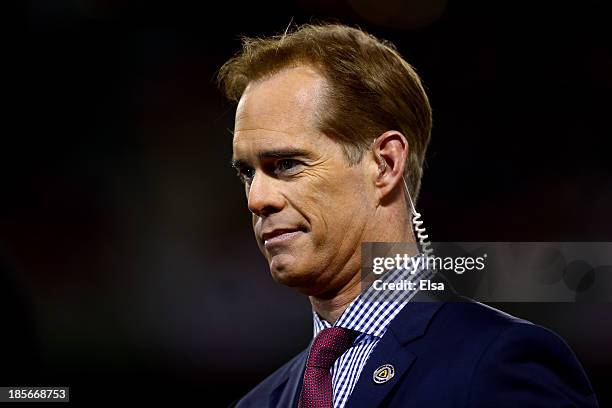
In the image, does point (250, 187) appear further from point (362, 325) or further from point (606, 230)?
point (606, 230)

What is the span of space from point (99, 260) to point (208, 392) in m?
0.75

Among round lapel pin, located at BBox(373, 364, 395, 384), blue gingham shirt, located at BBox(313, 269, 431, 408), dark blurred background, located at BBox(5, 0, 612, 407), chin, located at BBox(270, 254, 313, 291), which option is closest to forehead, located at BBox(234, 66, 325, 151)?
chin, located at BBox(270, 254, 313, 291)

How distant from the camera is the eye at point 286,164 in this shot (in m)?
1.56

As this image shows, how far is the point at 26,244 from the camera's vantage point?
3639 millimetres

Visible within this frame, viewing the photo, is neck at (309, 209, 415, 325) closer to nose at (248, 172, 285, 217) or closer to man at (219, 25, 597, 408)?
man at (219, 25, 597, 408)

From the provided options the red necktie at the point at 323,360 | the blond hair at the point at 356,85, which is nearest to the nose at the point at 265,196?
the blond hair at the point at 356,85

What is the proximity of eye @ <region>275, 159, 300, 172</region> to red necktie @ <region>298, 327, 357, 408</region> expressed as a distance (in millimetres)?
321

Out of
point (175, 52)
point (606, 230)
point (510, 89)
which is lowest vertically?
point (606, 230)

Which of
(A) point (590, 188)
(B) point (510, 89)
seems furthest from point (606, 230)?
(B) point (510, 89)

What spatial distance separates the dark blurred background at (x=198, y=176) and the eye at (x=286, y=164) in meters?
1.80

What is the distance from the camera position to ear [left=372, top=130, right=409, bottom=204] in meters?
1.60

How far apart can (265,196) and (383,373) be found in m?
0.40

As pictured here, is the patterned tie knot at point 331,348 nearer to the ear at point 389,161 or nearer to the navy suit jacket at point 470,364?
the navy suit jacket at point 470,364

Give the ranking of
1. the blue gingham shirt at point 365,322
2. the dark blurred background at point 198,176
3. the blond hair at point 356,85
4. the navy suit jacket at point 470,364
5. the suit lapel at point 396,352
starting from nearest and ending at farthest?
the navy suit jacket at point 470,364 < the suit lapel at point 396,352 < the blue gingham shirt at point 365,322 < the blond hair at point 356,85 < the dark blurred background at point 198,176
